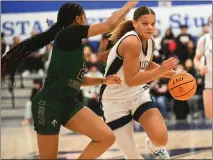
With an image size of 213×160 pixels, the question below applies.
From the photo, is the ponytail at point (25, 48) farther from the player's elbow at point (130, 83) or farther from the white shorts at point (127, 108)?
the white shorts at point (127, 108)

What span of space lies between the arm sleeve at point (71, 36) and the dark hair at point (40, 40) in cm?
21

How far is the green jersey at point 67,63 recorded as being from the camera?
4207mm

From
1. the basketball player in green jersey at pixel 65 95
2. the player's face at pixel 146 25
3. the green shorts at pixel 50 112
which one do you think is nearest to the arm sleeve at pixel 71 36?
the basketball player in green jersey at pixel 65 95

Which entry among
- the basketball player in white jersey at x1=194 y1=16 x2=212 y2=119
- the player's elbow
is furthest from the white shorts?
the basketball player in white jersey at x1=194 y1=16 x2=212 y2=119

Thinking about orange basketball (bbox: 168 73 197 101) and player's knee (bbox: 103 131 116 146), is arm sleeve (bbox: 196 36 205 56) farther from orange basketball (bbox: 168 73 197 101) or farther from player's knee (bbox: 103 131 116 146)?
player's knee (bbox: 103 131 116 146)

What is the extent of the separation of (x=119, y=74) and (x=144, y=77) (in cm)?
46

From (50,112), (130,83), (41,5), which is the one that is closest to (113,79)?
(130,83)

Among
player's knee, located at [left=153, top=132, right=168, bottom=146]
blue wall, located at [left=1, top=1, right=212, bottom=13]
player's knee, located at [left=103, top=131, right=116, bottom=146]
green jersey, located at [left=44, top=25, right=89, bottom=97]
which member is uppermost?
green jersey, located at [left=44, top=25, right=89, bottom=97]

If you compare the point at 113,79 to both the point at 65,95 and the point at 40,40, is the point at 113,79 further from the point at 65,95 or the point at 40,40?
the point at 40,40

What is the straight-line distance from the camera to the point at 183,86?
5.02 meters

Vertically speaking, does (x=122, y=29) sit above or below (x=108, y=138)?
above

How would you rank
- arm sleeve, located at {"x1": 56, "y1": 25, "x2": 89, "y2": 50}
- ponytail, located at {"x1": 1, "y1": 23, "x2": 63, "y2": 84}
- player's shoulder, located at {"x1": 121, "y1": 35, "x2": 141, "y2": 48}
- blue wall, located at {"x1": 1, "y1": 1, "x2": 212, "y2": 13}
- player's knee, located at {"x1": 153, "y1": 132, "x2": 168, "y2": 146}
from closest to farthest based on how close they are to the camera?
arm sleeve, located at {"x1": 56, "y1": 25, "x2": 89, "y2": 50}
ponytail, located at {"x1": 1, "y1": 23, "x2": 63, "y2": 84}
player's shoulder, located at {"x1": 121, "y1": 35, "x2": 141, "y2": 48}
player's knee, located at {"x1": 153, "y1": 132, "x2": 168, "y2": 146}
blue wall, located at {"x1": 1, "y1": 1, "x2": 212, "y2": 13}

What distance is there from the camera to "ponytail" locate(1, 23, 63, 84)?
14.7 ft

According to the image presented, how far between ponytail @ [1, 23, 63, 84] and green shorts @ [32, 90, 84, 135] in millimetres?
416
